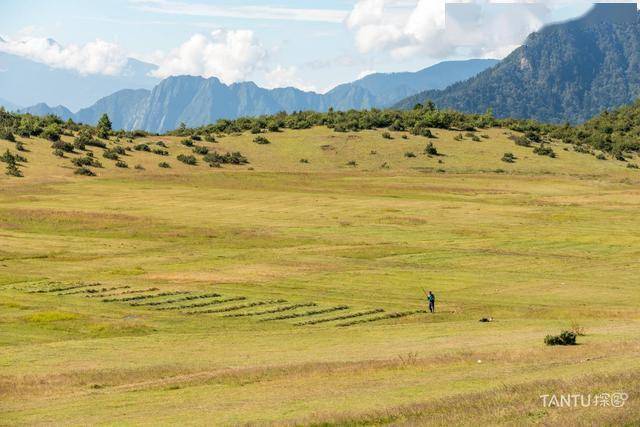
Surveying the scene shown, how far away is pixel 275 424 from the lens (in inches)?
1064

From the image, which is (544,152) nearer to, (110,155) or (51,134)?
(110,155)

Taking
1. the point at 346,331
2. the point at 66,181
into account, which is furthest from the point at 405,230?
the point at 66,181

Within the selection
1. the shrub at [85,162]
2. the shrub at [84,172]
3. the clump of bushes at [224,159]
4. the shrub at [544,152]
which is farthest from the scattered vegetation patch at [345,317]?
the shrub at [544,152]

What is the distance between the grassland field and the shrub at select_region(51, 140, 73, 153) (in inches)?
75.2

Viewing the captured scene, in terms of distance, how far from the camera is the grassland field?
31.7 metres

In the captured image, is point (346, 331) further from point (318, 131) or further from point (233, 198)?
point (318, 131)

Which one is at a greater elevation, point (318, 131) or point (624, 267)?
point (318, 131)

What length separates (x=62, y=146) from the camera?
156 meters

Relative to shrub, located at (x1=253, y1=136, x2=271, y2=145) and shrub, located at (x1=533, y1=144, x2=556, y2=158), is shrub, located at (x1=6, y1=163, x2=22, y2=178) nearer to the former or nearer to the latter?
shrub, located at (x1=253, y1=136, x2=271, y2=145)

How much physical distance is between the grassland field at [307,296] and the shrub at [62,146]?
1.91 meters

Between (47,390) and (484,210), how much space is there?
88.5m

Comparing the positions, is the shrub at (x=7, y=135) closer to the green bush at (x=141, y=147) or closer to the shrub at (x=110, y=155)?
the shrub at (x=110, y=155)

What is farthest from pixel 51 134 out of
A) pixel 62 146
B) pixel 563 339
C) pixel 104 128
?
pixel 563 339

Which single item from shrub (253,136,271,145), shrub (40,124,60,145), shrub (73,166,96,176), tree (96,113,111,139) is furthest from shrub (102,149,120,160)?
shrub (253,136,271,145)
